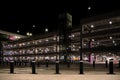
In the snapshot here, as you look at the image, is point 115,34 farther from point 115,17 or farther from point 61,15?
point 61,15

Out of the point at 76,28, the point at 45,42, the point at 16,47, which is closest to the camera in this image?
the point at 76,28

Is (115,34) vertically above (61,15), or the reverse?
Answer: (61,15)

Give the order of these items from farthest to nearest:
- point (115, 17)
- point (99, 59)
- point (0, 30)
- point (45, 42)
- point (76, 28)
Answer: point (45, 42) → point (76, 28) → point (99, 59) → point (115, 17) → point (0, 30)

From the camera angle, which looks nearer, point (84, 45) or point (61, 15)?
point (61, 15)

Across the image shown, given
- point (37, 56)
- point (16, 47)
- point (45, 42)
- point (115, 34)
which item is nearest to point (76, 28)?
point (115, 34)

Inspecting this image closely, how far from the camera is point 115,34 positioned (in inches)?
1908

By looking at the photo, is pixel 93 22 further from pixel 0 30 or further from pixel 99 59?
pixel 0 30

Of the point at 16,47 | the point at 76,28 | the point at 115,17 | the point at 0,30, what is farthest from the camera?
the point at 16,47

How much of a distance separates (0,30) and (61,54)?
42.6ft

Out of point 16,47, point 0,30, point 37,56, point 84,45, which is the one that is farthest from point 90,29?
point 16,47

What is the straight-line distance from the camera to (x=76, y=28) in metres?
60.8

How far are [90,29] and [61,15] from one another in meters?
11.7

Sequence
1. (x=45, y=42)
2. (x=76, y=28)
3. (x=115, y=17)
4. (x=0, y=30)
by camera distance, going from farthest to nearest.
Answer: (x=45, y=42) → (x=76, y=28) → (x=115, y=17) → (x=0, y=30)

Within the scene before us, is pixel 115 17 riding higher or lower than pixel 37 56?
higher
